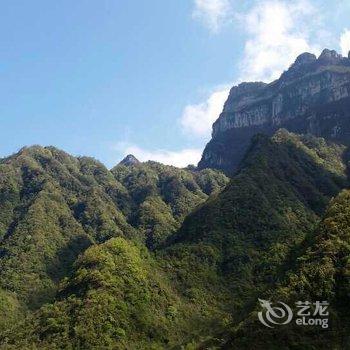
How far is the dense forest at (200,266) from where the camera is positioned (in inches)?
2564

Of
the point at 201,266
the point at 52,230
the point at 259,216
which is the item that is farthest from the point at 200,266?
the point at 52,230

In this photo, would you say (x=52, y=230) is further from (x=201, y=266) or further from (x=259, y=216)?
(x=201, y=266)

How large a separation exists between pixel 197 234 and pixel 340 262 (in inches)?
2332

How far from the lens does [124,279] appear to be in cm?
9438

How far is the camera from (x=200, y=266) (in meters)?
109

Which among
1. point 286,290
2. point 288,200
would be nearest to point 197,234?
point 288,200

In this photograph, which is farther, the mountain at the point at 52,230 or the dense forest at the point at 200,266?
the mountain at the point at 52,230

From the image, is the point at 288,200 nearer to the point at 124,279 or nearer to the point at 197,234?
the point at 197,234

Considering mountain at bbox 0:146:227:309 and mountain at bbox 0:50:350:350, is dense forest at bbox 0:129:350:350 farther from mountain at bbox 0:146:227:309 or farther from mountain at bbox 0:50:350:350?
mountain at bbox 0:146:227:309

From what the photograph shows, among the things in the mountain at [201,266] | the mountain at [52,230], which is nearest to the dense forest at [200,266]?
the mountain at [201,266]

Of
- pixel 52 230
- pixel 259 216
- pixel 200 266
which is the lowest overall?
pixel 200 266

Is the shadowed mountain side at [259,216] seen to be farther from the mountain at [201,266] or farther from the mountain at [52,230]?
the mountain at [52,230]

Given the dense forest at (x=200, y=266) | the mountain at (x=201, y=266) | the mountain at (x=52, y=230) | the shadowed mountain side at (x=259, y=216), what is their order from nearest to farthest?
the mountain at (x=201, y=266) < the dense forest at (x=200, y=266) < the shadowed mountain side at (x=259, y=216) < the mountain at (x=52, y=230)

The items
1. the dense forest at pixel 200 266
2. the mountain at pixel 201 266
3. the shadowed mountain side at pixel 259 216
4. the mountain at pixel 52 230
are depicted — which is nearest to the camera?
the mountain at pixel 201 266
